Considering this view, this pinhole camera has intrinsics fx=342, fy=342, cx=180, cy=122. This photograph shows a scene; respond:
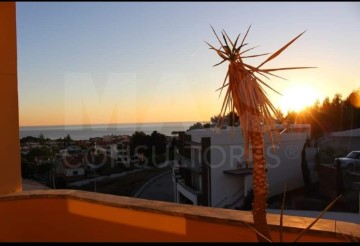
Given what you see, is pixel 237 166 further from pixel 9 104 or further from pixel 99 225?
pixel 99 225

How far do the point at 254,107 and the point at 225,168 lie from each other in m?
10.9

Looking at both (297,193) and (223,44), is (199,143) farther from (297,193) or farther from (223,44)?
(223,44)

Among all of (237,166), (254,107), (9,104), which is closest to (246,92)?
(254,107)

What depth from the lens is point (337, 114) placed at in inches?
285

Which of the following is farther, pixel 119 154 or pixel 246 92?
pixel 119 154

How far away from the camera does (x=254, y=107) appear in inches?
51.3

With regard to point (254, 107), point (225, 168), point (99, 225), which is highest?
point (254, 107)

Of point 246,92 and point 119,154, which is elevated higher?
point 246,92

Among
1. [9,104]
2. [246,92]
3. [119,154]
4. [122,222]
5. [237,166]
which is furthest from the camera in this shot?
[119,154]

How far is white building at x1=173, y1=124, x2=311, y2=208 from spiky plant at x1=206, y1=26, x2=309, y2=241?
9598mm

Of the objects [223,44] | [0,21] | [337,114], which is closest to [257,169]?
[223,44]

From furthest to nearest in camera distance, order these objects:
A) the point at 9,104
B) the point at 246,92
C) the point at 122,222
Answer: the point at 9,104 < the point at 122,222 < the point at 246,92

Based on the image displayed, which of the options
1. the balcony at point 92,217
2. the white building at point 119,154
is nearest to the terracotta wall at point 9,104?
the balcony at point 92,217

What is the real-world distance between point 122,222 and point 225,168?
10.4 meters
